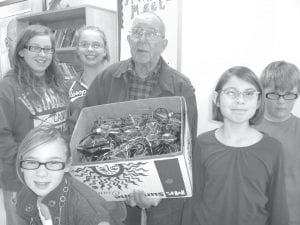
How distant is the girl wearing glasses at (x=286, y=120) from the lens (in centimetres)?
156

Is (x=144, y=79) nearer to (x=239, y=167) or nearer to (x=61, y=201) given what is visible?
(x=239, y=167)

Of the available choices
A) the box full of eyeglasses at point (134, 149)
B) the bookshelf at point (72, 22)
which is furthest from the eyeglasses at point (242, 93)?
the bookshelf at point (72, 22)

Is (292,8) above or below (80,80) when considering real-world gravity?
above

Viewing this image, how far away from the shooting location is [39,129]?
1.35 meters

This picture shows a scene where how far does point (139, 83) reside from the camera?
1746 millimetres

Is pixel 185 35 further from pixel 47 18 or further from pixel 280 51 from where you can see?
pixel 47 18

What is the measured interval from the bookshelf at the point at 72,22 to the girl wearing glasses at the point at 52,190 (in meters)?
2.00

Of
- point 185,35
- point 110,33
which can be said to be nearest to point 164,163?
point 185,35

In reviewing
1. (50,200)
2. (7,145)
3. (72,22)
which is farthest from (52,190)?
(72,22)

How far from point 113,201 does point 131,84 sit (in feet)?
2.03

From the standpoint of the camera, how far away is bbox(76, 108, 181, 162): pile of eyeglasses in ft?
4.31

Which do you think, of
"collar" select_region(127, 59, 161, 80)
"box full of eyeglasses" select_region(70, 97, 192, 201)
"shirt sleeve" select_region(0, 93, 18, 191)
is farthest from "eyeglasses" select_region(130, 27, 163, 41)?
"shirt sleeve" select_region(0, 93, 18, 191)

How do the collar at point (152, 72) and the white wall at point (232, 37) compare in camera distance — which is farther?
the white wall at point (232, 37)

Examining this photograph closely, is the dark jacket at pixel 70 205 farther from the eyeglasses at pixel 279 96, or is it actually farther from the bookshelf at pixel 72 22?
the bookshelf at pixel 72 22
